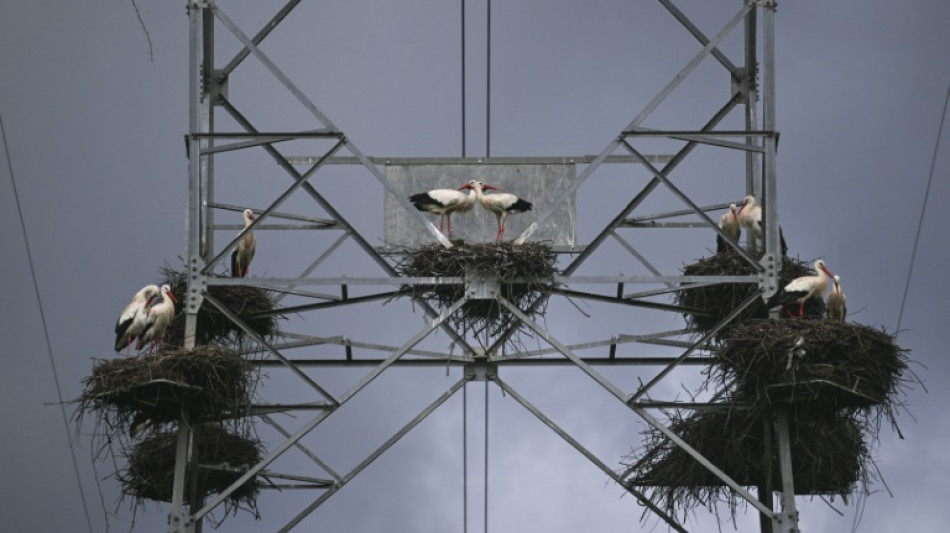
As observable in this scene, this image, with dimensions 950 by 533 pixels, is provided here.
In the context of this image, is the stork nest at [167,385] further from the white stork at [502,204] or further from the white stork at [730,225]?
the white stork at [730,225]

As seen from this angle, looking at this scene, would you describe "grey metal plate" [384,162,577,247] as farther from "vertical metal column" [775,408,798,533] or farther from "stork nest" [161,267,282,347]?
"vertical metal column" [775,408,798,533]

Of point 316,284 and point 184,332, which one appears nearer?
point 316,284

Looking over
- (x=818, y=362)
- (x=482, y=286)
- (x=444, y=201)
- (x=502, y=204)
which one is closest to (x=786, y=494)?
(x=818, y=362)

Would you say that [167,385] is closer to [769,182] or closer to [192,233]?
[192,233]

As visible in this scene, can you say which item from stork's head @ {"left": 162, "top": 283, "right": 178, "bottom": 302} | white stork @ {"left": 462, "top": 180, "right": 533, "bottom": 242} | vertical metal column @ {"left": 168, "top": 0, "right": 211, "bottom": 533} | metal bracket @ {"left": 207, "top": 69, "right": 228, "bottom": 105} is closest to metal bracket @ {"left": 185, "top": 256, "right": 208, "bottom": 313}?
vertical metal column @ {"left": 168, "top": 0, "right": 211, "bottom": 533}

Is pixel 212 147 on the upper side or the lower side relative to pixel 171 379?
upper

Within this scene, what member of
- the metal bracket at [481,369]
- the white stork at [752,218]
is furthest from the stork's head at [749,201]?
the metal bracket at [481,369]

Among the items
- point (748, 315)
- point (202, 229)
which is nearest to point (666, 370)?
point (748, 315)

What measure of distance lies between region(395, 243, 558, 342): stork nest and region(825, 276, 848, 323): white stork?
3106 mm

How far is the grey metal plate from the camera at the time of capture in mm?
23172

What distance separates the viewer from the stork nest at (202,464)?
21844 mm

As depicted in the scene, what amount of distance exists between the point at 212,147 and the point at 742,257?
15.7 ft

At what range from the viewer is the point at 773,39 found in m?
20.9

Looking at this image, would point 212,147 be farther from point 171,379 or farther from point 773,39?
point 773,39
